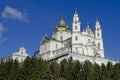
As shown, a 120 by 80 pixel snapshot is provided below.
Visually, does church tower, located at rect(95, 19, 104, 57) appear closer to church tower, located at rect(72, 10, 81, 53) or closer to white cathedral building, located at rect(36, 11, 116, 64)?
white cathedral building, located at rect(36, 11, 116, 64)

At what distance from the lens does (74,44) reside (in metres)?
110

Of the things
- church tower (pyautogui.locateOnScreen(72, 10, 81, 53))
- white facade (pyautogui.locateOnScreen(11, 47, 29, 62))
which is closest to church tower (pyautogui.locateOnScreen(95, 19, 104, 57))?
church tower (pyautogui.locateOnScreen(72, 10, 81, 53))

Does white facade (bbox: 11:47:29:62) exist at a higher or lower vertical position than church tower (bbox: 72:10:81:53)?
lower

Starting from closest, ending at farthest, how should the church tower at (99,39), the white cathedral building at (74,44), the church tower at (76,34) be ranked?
the white cathedral building at (74,44), the church tower at (76,34), the church tower at (99,39)

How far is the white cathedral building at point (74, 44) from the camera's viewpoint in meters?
109

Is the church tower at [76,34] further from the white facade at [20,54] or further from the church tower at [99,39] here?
the white facade at [20,54]

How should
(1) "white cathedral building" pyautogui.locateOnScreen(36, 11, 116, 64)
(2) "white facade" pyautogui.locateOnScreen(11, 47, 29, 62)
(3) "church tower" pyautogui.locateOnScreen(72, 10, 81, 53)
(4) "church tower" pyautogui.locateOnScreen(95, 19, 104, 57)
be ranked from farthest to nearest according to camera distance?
(2) "white facade" pyautogui.locateOnScreen(11, 47, 29, 62)
(4) "church tower" pyautogui.locateOnScreen(95, 19, 104, 57)
(3) "church tower" pyautogui.locateOnScreen(72, 10, 81, 53)
(1) "white cathedral building" pyautogui.locateOnScreen(36, 11, 116, 64)

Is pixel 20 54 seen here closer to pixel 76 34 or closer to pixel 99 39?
pixel 76 34

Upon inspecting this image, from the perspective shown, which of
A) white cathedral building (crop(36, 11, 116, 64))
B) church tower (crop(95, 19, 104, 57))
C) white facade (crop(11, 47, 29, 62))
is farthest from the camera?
white facade (crop(11, 47, 29, 62))

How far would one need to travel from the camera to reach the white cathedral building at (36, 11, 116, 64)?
4274 inches

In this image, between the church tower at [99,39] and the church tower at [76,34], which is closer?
the church tower at [76,34]

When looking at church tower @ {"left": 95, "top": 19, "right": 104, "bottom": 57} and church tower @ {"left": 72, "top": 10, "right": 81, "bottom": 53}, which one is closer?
church tower @ {"left": 72, "top": 10, "right": 81, "bottom": 53}

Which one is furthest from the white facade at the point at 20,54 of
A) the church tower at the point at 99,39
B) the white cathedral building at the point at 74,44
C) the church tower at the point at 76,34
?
the church tower at the point at 99,39

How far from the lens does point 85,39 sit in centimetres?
11331
